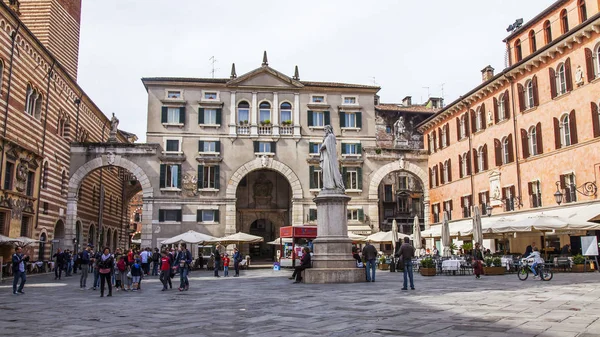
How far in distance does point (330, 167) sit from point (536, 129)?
16.7 m

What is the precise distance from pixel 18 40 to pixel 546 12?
28784 millimetres

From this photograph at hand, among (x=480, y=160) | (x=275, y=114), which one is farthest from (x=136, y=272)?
(x=480, y=160)

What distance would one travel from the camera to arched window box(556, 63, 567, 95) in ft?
90.6

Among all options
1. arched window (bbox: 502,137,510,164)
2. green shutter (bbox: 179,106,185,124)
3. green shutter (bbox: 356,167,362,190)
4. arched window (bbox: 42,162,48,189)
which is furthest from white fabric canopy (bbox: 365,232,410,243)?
arched window (bbox: 42,162,48,189)

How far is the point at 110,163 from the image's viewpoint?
3878 centimetres

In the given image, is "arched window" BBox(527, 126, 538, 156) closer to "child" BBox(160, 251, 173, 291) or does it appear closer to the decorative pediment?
A: the decorative pediment

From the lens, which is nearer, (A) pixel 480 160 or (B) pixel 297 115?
(A) pixel 480 160

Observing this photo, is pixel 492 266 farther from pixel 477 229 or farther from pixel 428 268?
pixel 428 268

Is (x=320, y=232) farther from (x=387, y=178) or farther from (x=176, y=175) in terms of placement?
(x=387, y=178)

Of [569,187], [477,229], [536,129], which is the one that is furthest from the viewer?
[536,129]

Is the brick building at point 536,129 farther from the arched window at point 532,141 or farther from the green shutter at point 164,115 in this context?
the green shutter at point 164,115

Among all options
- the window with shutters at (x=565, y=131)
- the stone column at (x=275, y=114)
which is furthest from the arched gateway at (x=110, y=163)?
the window with shutters at (x=565, y=131)

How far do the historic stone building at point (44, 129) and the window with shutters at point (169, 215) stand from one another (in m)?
5.89

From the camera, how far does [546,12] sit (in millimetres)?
30453
